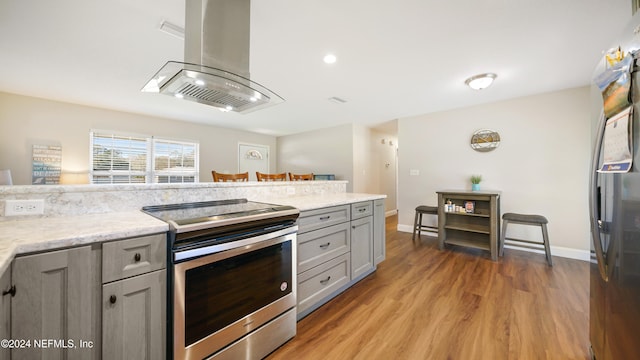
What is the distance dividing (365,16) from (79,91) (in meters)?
4.21

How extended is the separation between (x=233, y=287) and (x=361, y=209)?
4.77 ft

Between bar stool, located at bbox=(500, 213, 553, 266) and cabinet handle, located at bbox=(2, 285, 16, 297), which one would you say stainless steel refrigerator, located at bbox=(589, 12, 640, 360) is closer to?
bar stool, located at bbox=(500, 213, 553, 266)

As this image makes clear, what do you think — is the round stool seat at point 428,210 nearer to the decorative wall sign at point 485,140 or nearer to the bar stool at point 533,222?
the bar stool at point 533,222

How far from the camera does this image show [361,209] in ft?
7.85

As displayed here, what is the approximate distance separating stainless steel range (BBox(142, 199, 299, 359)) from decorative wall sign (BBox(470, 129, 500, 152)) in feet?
11.8

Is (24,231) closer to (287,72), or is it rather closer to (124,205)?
(124,205)

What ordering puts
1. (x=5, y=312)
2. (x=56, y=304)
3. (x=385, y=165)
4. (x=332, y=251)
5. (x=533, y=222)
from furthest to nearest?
1. (x=385, y=165)
2. (x=533, y=222)
3. (x=332, y=251)
4. (x=56, y=304)
5. (x=5, y=312)

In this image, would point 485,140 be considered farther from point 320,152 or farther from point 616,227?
point 320,152

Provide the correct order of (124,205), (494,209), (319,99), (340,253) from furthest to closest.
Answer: (319,99) → (494,209) → (340,253) → (124,205)

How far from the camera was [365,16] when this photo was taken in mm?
1796

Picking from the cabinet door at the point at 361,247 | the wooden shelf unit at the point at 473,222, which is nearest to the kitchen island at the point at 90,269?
the cabinet door at the point at 361,247

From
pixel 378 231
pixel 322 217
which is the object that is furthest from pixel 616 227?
pixel 378 231

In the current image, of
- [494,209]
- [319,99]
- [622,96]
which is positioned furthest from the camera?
[319,99]

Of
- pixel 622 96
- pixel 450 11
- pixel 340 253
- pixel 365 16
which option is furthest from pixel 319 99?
pixel 622 96
